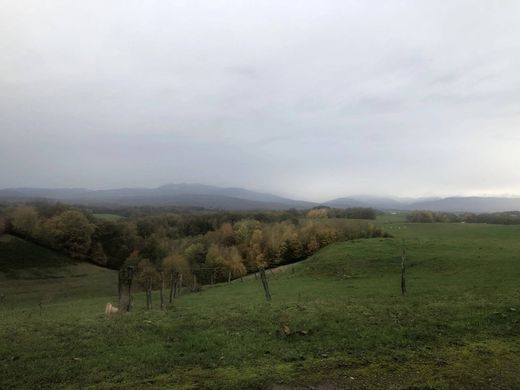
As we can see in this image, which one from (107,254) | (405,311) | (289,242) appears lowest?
(107,254)

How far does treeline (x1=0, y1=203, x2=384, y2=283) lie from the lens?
79.1m

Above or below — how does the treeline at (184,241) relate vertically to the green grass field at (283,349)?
below

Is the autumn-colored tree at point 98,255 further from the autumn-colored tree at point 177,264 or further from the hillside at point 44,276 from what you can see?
the autumn-colored tree at point 177,264

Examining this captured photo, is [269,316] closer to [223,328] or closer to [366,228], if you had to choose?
[223,328]

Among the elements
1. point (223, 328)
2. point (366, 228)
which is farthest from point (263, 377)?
point (366, 228)

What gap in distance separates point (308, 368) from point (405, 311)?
685 cm

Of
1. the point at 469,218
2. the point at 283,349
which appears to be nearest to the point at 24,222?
the point at 283,349

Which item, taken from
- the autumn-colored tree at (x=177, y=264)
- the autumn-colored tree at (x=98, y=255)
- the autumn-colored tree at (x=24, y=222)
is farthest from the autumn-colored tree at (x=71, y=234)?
the autumn-colored tree at (x=177, y=264)

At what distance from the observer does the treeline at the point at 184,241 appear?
79.1 meters

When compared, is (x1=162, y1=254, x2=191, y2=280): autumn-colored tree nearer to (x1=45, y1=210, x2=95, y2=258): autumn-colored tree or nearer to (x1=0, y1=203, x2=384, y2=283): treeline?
(x1=0, y1=203, x2=384, y2=283): treeline

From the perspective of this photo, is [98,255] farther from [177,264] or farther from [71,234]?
[177,264]

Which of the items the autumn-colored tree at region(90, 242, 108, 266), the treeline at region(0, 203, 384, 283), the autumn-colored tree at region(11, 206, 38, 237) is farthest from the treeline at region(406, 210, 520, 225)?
the autumn-colored tree at region(11, 206, 38, 237)

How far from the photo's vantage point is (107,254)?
104 metres

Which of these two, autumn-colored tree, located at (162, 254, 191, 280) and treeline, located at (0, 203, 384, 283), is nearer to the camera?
autumn-colored tree, located at (162, 254, 191, 280)
